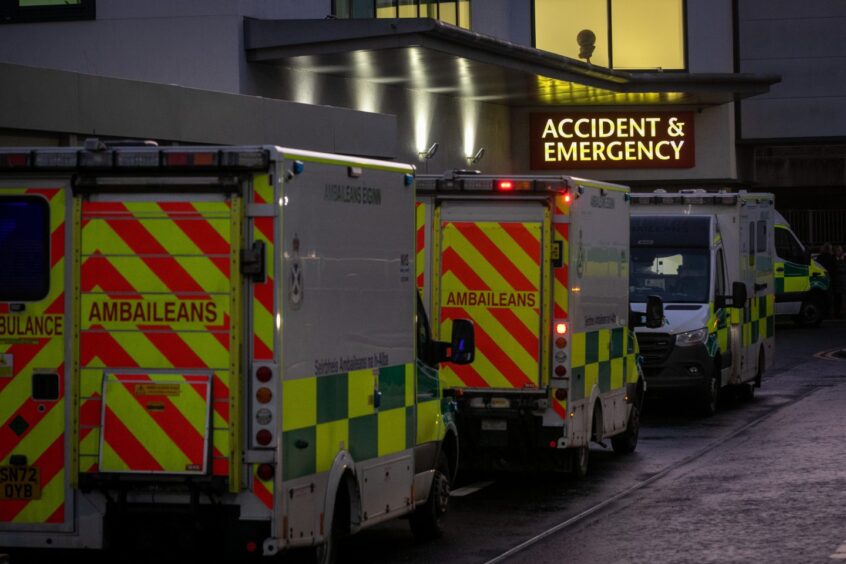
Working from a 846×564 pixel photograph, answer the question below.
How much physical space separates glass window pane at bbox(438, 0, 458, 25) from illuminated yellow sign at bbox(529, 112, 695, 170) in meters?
5.93

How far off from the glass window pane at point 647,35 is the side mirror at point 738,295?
695 inches

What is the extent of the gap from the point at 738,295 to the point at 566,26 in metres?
18.4

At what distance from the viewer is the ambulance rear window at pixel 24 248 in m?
9.53

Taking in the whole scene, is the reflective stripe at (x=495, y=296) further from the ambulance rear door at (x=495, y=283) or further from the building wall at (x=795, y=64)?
the building wall at (x=795, y=64)

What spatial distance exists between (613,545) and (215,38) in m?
13.5

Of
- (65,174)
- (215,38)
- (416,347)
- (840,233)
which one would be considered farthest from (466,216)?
(840,233)

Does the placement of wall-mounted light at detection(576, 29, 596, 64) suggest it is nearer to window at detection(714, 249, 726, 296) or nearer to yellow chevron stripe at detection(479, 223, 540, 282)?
window at detection(714, 249, 726, 296)

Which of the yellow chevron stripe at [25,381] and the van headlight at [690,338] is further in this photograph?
the van headlight at [690,338]

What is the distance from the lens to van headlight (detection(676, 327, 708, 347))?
2042 cm

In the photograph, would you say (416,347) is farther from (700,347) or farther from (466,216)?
(700,347)

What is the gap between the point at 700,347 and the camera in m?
20.4

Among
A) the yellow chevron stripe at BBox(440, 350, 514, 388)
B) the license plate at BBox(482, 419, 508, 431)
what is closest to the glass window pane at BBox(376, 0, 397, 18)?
the yellow chevron stripe at BBox(440, 350, 514, 388)

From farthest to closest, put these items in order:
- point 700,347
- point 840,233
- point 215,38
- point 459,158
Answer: point 840,233 < point 459,158 < point 215,38 < point 700,347

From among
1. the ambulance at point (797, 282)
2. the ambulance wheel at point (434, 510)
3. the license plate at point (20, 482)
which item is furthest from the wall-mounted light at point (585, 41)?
the license plate at point (20, 482)
